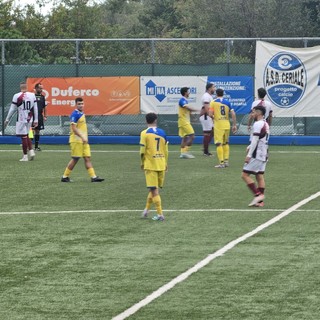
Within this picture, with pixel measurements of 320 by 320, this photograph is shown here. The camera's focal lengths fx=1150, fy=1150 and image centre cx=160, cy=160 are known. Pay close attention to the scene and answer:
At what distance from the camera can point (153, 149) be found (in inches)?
677

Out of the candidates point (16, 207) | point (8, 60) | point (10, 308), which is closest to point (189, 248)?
point (10, 308)

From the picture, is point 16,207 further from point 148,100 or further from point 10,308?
point 148,100

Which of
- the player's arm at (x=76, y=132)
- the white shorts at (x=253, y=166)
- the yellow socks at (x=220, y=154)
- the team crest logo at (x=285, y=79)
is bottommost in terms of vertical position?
the yellow socks at (x=220, y=154)

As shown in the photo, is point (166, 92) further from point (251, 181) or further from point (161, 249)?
point (161, 249)

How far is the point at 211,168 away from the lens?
2647 centimetres

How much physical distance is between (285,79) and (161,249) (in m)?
21.8

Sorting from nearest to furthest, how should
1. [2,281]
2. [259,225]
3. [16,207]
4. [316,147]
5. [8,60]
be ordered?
[2,281]
[259,225]
[16,207]
[316,147]
[8,60]

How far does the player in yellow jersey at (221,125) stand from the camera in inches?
1054

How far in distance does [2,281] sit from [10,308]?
1389 mm

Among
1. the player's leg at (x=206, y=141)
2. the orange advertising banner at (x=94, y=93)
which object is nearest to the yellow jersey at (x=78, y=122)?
the player's leg at (x=206, y=141)

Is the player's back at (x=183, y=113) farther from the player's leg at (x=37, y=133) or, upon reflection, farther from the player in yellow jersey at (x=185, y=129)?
the player's leg at (x=37, y=133)

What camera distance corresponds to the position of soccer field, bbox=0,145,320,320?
10906mm

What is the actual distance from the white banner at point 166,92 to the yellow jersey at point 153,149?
719 inches

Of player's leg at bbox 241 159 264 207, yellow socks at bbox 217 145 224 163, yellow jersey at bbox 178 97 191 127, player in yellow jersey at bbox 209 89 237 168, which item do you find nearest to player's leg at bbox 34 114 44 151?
yellow jersey at bbox 178 97 191 127
